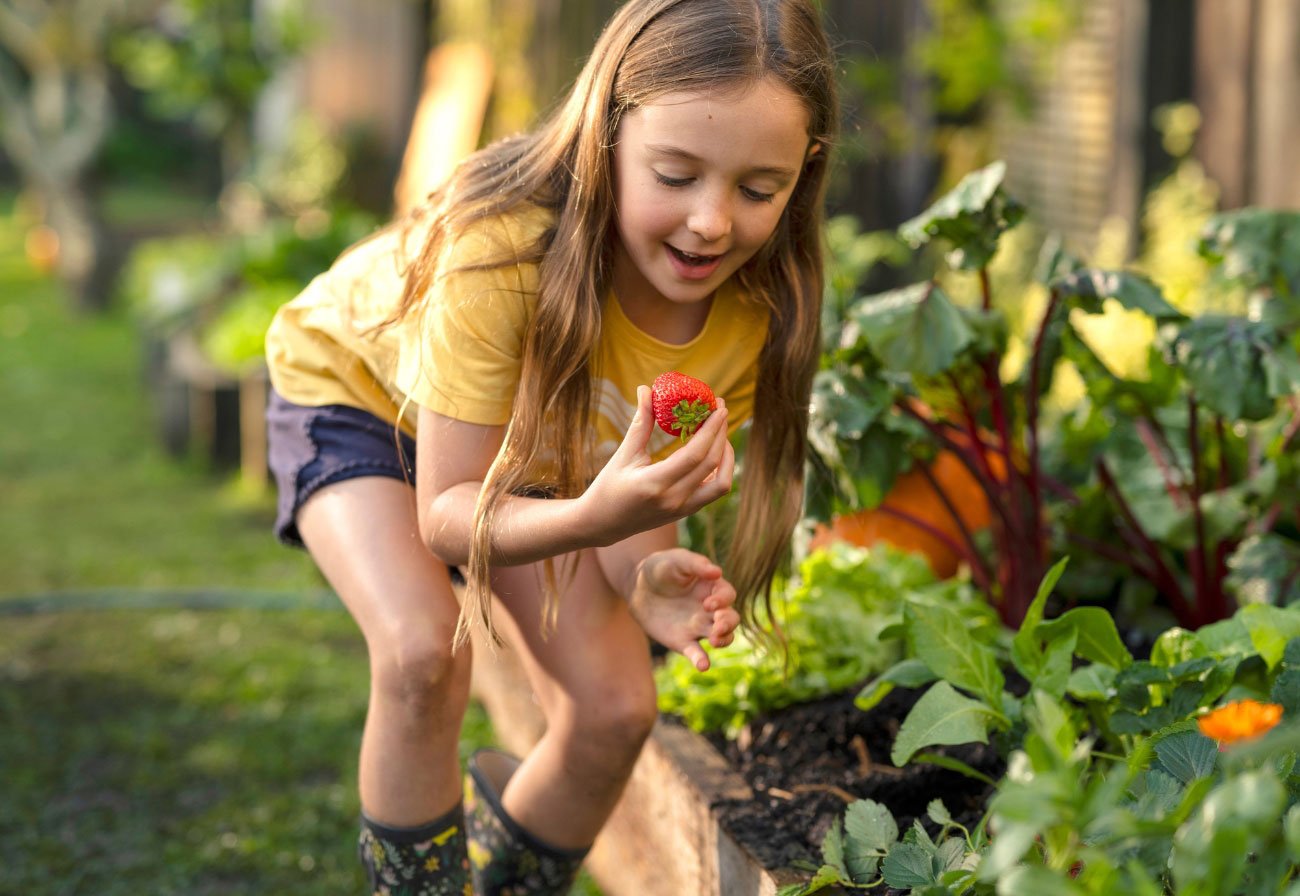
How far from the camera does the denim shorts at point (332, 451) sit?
192 centimetres

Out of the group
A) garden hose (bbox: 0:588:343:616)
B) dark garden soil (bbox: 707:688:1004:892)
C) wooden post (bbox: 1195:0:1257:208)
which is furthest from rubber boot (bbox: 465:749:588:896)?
wooden post (bbox: 1195:0:1257:208)

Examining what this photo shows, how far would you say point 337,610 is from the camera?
11.9 feet

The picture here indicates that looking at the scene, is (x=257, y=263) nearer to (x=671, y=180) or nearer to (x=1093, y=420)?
(x=1093, y=420)

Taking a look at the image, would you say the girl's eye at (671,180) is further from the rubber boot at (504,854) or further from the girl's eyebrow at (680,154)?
the rubber boot at (504,854)

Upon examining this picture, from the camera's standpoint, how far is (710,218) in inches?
61.0

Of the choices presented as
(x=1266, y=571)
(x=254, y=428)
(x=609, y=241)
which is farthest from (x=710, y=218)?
(x=254, y=428)

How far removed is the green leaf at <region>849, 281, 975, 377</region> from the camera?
82.5 inches

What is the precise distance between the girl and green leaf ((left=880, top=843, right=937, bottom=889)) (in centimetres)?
29

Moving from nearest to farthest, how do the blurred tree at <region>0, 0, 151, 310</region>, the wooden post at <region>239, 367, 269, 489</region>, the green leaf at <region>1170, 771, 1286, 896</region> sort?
the green leaf at <region>1170, 771, 1286, 896</region>
the wooden post at <region>239, 367, 269, 489</region>
the blurred tree at <region>0, 0, 151, 310</region>

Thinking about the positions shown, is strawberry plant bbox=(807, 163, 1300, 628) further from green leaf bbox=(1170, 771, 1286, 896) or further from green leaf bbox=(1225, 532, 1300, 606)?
green leaf bbox=(1170, 771, 1286, 896)

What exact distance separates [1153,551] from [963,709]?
838 millimetres

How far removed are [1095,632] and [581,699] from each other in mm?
680

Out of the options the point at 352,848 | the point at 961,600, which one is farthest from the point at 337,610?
the point at 961,600

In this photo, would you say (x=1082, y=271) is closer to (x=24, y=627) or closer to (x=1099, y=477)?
(x=1099, y=477)
